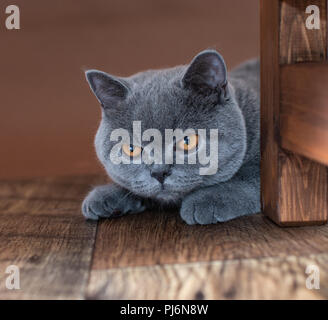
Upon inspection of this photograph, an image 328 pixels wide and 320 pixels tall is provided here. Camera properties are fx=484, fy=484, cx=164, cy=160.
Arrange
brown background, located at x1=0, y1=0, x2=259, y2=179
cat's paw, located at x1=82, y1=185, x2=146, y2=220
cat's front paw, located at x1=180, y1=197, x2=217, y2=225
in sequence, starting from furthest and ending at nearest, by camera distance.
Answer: brown background, located at x1=0, y1=0, x2=259, y2=179 → cat's paw, located at x1=82, y1=185, x2=146, y2=220 → cat's front paw, located at x1=180, y1=197, x2=217, y2=225

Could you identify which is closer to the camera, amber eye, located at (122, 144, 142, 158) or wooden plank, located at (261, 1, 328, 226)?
wooden plank, located at (261, 1, 328, 226)

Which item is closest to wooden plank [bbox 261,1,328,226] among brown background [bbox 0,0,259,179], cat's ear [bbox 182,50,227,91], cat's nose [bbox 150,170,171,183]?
cat's ear [bbox 182,50,227,91]

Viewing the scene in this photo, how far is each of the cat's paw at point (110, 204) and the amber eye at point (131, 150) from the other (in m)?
0.14

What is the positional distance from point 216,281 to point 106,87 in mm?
652

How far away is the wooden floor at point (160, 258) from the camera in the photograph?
0.91m

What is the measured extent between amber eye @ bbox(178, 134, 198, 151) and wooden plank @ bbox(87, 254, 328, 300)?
1.24 feet

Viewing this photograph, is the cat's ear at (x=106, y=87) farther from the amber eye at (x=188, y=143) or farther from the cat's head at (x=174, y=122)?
the amber eye at (x=188, y=143)

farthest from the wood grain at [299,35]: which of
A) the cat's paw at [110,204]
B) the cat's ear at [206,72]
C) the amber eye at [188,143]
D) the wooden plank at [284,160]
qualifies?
the cat's paw at [110,204]

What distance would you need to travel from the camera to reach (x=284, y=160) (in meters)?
1.14

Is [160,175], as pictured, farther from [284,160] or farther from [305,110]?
[305,110]

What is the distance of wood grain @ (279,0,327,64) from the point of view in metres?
1.12

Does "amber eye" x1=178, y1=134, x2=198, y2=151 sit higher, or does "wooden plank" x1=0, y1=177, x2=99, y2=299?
A: "amber eye" x1=178, y1=134, x2=198, y2=151

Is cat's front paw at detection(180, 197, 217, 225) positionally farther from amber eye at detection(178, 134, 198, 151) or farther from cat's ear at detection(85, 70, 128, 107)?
cat's ear at detection(85, 70, 128, 107)

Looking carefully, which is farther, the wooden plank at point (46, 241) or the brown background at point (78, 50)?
the brown background at point (78, 50)
